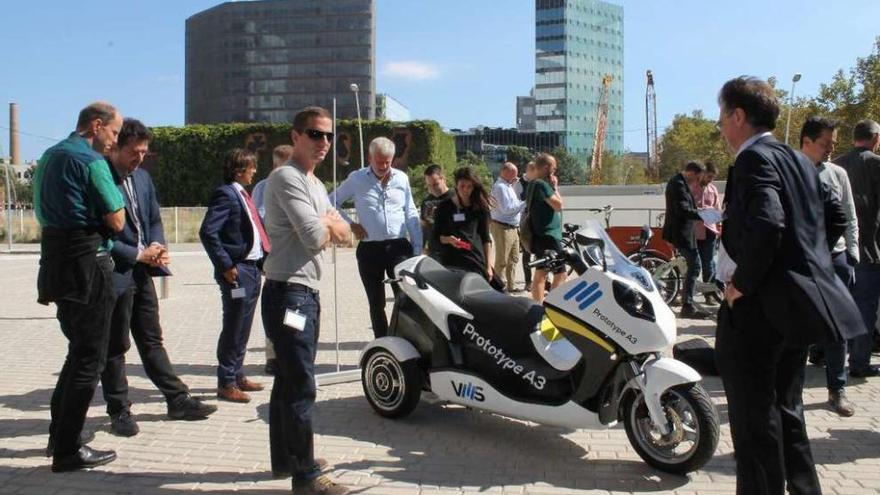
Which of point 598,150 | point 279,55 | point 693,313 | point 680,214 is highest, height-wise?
point 279,55

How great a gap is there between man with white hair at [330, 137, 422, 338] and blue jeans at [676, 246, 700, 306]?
463cm

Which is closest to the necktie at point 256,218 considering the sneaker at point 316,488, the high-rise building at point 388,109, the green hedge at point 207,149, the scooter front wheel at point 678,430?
the sneaker at point 316,488

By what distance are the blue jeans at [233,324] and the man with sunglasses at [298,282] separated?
2043 millimetres

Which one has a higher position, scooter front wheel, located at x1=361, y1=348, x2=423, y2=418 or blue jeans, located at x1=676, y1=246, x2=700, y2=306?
blue jeans, located at x1=676, y1=246, x2=700, y2=306

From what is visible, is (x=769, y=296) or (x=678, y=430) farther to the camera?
(x=678, y=430)

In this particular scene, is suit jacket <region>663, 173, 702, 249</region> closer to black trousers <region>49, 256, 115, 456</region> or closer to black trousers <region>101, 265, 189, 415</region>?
black trousers <region>101, 265, 189, 415</region>

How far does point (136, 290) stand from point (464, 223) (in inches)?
113

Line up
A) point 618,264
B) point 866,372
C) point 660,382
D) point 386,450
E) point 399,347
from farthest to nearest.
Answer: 1. point 866,372
2. point 399,347
3. point 386,450
4. point 618,264
5. point 660,382

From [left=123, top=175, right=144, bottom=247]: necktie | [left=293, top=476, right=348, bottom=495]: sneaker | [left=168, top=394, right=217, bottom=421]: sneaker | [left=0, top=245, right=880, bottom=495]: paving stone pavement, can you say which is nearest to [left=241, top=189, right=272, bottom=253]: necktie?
[left=123, top=175, right=144, bottom=247]: necktie

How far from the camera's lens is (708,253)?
10.8 m

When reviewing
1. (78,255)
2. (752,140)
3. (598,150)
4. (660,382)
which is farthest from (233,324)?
(598,150)

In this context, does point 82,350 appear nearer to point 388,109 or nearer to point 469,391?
point 469,391

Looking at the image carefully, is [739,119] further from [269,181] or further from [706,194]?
[706,194]

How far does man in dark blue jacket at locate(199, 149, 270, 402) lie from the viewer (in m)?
5.95
